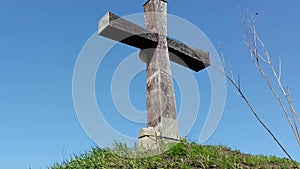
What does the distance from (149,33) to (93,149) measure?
68.7 inches

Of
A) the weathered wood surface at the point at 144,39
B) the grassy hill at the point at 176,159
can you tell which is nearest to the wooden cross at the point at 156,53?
the weathered wood surface at the point at 144,39

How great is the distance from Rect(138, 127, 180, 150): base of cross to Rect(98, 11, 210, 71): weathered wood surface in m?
1.25

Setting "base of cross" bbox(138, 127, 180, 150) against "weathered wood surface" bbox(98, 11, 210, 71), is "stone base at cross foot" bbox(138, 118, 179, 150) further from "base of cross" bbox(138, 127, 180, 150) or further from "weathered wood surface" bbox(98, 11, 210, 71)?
"weathered wood surface" bbox(98, 11, 210, 71)

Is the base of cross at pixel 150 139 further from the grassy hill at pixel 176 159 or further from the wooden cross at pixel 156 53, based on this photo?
the grassy hill at pixel 176 159

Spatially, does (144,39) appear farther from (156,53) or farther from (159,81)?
(159,81)

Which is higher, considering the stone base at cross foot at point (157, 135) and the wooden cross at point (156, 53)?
the wooden cross at point (156, 53)

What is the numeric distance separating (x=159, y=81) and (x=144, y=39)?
0.65m

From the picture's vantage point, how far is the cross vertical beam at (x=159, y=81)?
443 cm

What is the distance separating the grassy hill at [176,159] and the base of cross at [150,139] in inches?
4.6

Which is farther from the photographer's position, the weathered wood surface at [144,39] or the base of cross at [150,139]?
the weathered wood surface at [144,39]

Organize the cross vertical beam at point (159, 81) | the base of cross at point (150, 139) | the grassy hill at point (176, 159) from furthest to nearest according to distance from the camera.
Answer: the cross vertical beam at point (159, 81), the base of cross at point (150, 139), the grassy hill at point (176, 159)

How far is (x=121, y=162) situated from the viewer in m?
3.84

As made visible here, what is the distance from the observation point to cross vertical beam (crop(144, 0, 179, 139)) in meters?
4.43

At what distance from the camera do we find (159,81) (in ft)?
15.0
